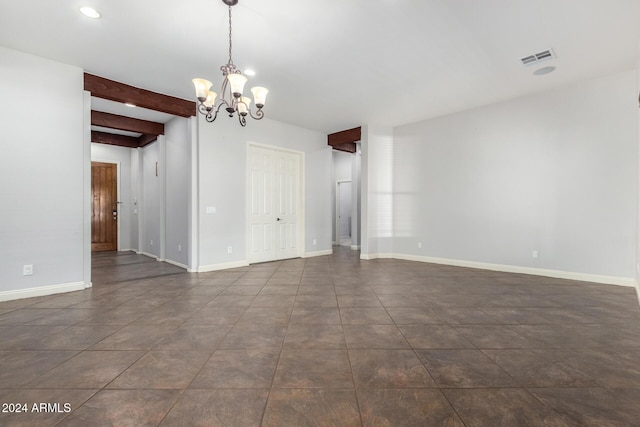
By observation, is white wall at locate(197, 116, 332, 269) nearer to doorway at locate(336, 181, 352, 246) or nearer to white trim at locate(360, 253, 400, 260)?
white trim at locate(360, 253, 400, 260)

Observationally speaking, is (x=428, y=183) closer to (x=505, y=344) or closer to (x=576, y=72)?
(x=576, y=72)

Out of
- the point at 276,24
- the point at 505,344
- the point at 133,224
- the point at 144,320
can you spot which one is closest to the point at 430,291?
the point at 505,344

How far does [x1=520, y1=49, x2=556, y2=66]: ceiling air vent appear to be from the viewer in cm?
348

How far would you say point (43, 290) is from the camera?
354 cm

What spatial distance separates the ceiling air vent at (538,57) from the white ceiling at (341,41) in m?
0.09

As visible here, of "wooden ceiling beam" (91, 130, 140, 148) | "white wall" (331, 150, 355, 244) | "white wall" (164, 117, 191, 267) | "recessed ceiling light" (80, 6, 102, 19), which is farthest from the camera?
"white wall" (331, 150, 355, 244)

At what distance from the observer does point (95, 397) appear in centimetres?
160

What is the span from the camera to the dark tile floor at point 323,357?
1482 mm

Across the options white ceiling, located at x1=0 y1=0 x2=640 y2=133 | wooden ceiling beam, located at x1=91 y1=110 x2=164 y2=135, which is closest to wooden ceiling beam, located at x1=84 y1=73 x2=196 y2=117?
white ceiling, located at x1=0 y1=0 x2=640 y2=133

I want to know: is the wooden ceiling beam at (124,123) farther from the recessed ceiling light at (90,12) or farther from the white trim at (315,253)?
the white trim at (315,253)

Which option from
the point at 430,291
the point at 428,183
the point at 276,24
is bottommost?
the point at 430,291

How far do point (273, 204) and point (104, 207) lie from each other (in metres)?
4.78

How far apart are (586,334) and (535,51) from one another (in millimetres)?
3131

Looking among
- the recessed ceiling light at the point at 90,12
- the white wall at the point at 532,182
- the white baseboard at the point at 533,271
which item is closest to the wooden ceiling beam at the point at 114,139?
the recessed ceiling light at the point at 90,12
